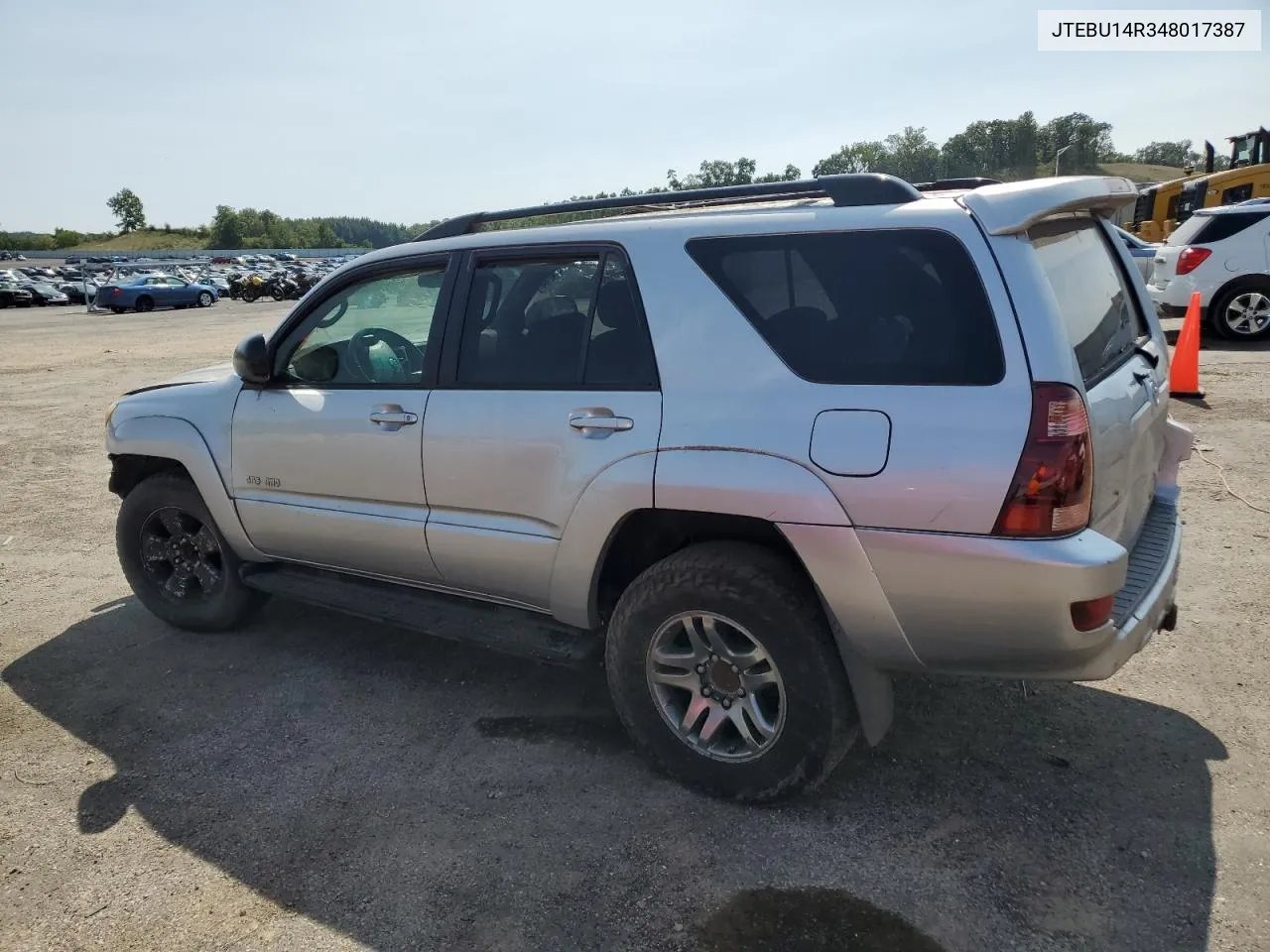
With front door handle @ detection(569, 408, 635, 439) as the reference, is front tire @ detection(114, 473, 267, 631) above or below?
below

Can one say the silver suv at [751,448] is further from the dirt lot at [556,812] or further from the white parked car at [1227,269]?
the white parked car at [1227,269]

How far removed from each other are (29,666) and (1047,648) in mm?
4356

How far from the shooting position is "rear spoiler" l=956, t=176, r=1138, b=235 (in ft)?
8.48

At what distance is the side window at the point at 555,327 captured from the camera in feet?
10.3

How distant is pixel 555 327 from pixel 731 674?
1.36 metres

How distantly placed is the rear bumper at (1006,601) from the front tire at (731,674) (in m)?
0.31

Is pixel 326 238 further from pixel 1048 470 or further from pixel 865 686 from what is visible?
pixel 1048 470

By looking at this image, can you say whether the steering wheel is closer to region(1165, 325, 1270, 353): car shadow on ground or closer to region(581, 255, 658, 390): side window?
region(581, 255, 658, 390): side window

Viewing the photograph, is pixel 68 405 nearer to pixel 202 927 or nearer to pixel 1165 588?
pixel 202 927

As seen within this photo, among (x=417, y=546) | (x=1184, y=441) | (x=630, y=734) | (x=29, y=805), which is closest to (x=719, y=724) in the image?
(x=630, y=734)

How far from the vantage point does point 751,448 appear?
109 inches

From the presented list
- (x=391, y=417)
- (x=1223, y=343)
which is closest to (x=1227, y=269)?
(x=1223, y=343)

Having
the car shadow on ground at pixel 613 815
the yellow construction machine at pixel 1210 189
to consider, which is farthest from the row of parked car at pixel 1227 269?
the car shadow on ground at pixel 613 815

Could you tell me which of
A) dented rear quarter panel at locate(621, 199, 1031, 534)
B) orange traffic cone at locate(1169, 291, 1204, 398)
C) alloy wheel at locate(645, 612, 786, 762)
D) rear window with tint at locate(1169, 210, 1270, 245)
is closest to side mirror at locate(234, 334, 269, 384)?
dented rear quarter panel at locate(621, 199, 1031, 534)
